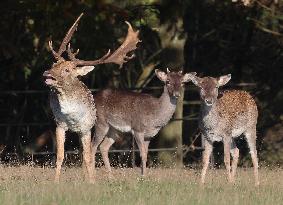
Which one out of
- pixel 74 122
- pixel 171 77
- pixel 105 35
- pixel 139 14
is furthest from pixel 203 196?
pixel 105 35

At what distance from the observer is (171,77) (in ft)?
52.0

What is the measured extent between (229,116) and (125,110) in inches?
74.4

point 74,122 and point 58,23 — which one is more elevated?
point 58,23

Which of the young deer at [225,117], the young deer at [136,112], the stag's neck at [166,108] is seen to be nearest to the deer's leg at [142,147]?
the young deer at [136,112]

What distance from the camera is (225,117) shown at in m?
15.2

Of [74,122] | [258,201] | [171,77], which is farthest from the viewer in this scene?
[171,77]

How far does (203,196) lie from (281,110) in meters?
12.3

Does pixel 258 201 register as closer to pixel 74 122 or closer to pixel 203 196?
pixel 203 196

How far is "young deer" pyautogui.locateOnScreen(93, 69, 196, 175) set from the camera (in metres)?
16.1

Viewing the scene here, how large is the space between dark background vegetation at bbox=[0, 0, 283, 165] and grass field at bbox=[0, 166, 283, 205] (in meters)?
3.90

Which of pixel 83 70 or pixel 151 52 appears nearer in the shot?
pixel 83 70

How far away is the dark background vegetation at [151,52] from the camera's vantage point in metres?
19.2

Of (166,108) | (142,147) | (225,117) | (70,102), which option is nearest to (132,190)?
(70,102)

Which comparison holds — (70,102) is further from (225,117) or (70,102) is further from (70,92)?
(225,117)
